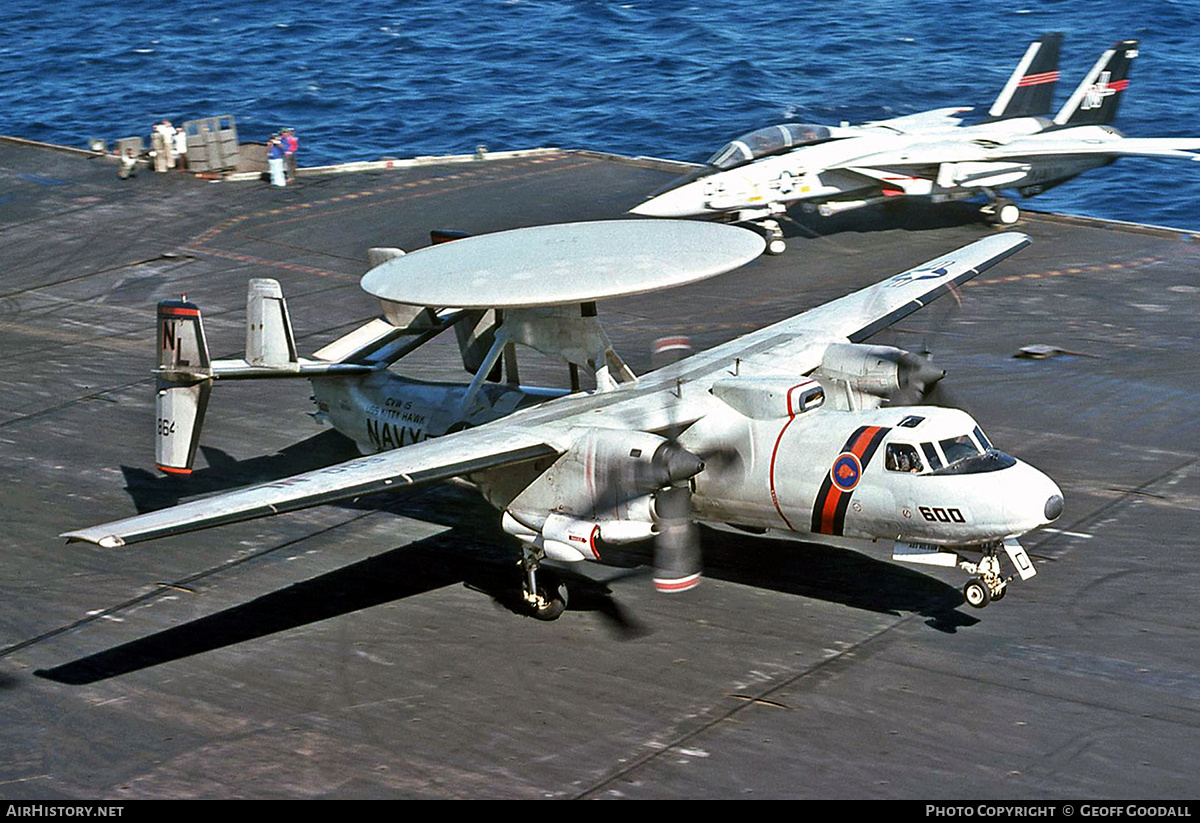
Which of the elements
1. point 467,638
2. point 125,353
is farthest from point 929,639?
point 125,353

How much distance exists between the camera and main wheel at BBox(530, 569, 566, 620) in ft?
92.5

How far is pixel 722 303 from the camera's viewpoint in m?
48.3

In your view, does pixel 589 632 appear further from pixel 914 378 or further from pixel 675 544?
pixel 914 378

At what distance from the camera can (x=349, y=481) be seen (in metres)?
25.6

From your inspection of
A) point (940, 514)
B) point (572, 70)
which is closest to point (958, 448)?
point (940, 514)

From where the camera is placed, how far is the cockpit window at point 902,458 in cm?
2612

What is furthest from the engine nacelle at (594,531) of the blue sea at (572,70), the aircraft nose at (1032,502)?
the blue sea at (572,70)

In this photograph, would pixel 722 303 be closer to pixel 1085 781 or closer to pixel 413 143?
pixel 1085 781

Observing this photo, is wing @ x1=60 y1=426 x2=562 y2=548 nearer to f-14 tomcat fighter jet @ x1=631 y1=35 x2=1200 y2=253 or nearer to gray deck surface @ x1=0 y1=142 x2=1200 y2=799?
gray deck surface @ x1=0 y1=142 x2=1200 y2=799

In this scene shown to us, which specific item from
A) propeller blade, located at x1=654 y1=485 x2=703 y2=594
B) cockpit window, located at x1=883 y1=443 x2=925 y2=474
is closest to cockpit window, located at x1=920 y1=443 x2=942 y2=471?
cockpit window, located at x1=883 y1=443 x2=925 y2=474

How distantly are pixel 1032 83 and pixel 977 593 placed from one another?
123ft

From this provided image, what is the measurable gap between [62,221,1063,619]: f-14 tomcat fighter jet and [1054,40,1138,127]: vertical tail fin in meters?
32.5

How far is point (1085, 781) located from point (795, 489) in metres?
7.51

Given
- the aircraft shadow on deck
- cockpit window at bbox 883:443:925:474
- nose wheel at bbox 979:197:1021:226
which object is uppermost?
cockpit window at bbox 883:443:925:474
